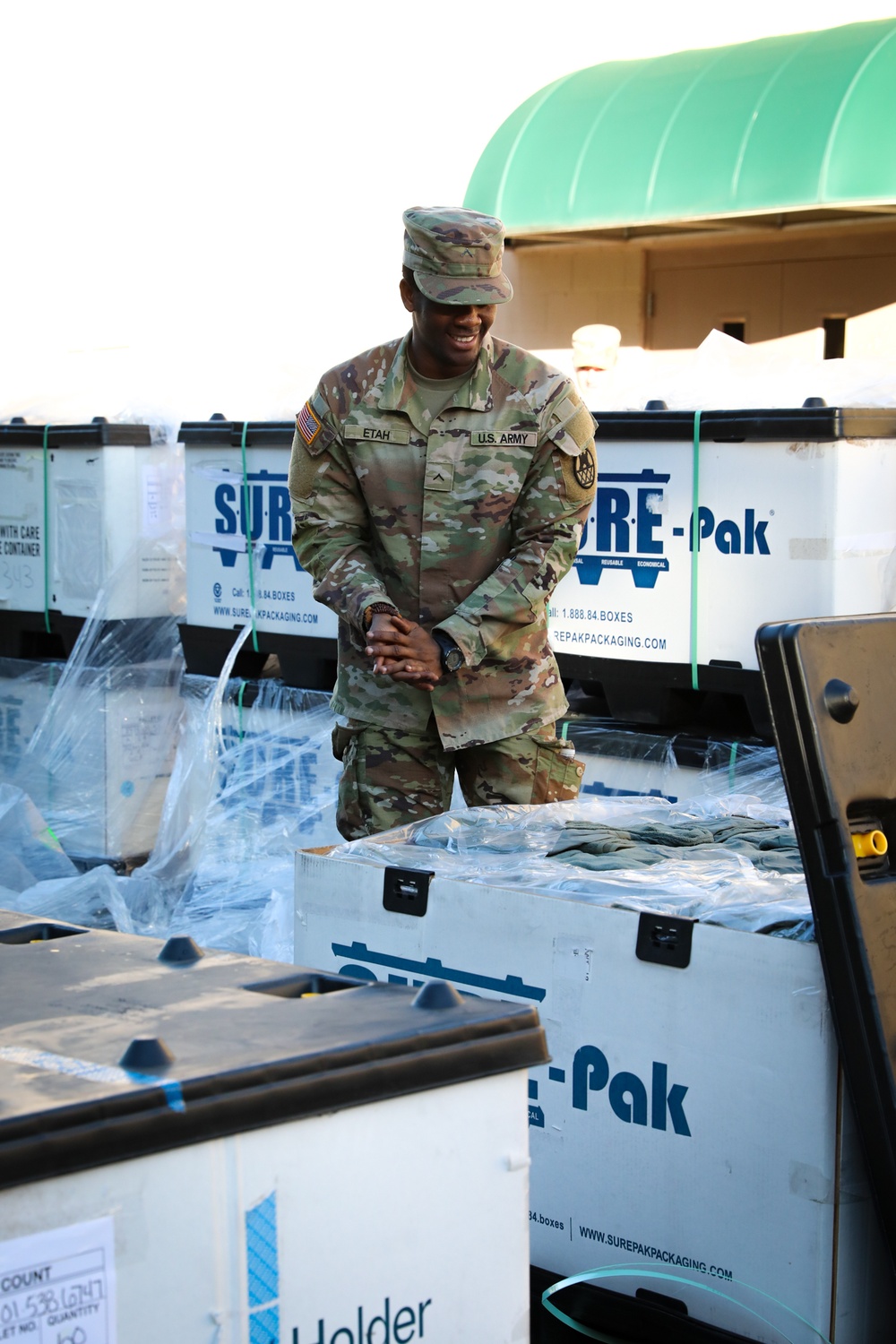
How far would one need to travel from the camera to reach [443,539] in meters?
2.82

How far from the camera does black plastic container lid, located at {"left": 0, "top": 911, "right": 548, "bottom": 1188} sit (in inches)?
42.4

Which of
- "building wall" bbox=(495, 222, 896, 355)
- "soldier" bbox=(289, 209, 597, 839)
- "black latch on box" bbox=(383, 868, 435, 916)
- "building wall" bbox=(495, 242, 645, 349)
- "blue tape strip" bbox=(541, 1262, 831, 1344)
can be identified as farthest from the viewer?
"building wall" bbox=(495, 242, 645, 349)

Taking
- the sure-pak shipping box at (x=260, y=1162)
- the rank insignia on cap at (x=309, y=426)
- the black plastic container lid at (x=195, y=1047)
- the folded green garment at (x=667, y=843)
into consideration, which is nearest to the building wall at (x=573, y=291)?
the rank insignia on cap at (x=309, y=426)

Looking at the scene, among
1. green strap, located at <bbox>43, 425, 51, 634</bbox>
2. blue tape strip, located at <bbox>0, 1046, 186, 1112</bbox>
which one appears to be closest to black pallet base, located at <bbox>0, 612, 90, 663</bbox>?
green strap, located at <bbox>43, 425, 51, 634</bbox>

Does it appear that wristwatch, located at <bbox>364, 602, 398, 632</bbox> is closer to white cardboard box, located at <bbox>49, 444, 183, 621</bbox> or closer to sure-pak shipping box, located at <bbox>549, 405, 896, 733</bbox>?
sure-pak shipping box, located at <bbox>549, 405, 896, 733</bbox>

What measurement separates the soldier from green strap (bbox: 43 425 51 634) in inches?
83.2

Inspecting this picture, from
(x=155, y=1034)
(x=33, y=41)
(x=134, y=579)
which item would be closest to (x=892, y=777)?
(x=155, y=1034)

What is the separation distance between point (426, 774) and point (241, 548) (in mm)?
1606

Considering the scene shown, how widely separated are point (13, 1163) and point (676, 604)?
2.67 m

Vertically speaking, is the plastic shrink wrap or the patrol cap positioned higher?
the patrol cap

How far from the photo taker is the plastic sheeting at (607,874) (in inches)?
74.5

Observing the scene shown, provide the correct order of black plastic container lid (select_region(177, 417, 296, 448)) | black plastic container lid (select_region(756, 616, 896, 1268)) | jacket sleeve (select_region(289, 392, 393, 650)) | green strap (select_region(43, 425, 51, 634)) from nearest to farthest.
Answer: black plastic container lid (select_region(756, 616, 896, 1268))
jacket sleeve (select_region(289, 392, 393, 650))
black plastic container lid (select_region(177, 417, 296, 448))
green strap (select_region(43, 425, 51, 634))

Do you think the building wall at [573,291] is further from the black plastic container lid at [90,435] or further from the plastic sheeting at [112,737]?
the plastic sheeting at [112,737]

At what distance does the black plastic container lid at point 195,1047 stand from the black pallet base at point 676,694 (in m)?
2.13
